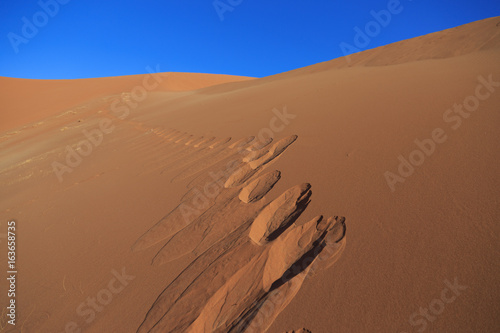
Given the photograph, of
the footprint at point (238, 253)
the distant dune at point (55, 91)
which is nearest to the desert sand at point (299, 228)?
the footprint at point (238, 253)

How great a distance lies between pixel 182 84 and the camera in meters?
22.1

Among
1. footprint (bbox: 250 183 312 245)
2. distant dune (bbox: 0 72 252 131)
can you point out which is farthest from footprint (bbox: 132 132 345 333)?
distant dune (bbox: 0 72 252 131)

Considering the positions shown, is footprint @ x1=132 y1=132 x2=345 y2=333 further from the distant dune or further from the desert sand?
the distant dune

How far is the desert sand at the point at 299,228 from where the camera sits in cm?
115

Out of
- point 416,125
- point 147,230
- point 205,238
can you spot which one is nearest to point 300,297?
point 205,238

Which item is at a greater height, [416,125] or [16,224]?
[16,224]

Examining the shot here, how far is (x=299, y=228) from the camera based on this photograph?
1545mm

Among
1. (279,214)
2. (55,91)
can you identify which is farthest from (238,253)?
(55,91)

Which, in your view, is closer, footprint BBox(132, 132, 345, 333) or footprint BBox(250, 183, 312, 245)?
footprint BBox(132, 132, 345, 333)

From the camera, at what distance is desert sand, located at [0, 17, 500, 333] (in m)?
1.15

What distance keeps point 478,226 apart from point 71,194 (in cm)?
361

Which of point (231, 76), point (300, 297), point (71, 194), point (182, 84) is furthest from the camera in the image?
point (231, 76)

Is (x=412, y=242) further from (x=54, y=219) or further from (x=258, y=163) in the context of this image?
(x=54, y=219)

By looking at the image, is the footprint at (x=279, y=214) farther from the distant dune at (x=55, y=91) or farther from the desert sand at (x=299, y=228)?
the distant dune at (x=55, y=91)
